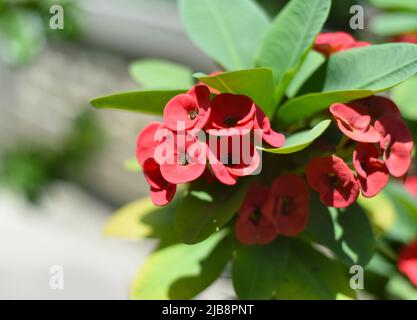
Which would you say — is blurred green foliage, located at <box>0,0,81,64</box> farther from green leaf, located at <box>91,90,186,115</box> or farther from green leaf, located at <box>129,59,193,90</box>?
green leaf, located at <box>91,90,186,115</box>

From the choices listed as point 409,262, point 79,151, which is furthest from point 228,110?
point 79,151

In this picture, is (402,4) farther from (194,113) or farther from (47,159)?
(47,159)

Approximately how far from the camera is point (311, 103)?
81 cm

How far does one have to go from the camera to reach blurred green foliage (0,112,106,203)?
3.39 metres

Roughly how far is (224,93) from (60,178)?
9.83 feet

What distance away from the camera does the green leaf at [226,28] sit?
92 centimetres

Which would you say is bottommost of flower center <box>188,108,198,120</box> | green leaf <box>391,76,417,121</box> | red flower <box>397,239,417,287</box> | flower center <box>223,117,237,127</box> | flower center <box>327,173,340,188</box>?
red flower <box>397,239,417,287</box>

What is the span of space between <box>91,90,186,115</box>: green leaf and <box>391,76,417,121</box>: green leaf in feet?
→ 1.47

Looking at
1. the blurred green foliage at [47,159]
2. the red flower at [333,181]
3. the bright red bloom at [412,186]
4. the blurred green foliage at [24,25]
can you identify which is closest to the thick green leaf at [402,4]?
the bright red bloom at [412,186]

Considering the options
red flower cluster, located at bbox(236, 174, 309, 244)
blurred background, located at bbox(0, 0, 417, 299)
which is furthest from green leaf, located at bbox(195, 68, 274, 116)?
blurred background, located at bbox(0, 0, 417, 299)

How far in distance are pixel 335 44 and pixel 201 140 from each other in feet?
0.91

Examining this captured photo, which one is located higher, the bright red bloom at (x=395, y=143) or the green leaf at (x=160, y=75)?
the green leaf at (x=160, y=75)

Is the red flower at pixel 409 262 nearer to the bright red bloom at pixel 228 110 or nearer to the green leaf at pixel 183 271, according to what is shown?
the green leaf at pixel 183 271

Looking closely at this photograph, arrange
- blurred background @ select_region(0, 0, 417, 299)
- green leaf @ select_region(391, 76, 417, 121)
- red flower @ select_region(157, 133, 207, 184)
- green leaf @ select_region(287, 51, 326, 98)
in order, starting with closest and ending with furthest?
red flower @ select_region(157, 133, 207, 184) → green leaf @ select_region(287, 51, 326, 98) → green leaf @ select_region(391, 76, 417, 121) → blurred background @ select_region(0, 0, 417, 299)
